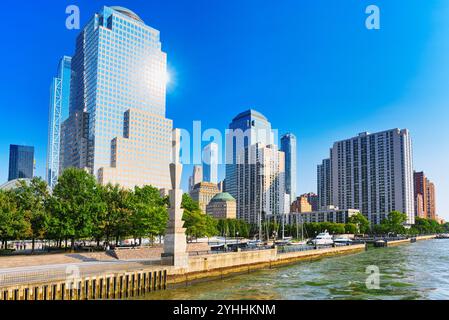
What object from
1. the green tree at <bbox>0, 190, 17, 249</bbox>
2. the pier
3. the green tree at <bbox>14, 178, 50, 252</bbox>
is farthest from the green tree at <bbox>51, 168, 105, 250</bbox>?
the pier

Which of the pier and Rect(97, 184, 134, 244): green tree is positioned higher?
Rect(97, 184, 134, 244): green tree

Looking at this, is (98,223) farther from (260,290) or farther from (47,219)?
(260,290)

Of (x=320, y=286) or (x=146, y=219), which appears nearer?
(x=320, y=286)

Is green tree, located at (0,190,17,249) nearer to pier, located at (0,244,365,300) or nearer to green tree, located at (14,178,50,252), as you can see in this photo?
green tree, located at (14,178,50,252)

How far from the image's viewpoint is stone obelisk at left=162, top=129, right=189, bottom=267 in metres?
44.0

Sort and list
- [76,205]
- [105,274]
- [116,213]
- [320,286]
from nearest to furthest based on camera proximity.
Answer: [105,274] → [320,286] → [76,205] → [116,213]

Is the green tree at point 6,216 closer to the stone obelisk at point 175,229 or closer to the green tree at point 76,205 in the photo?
the green tree at point 76,205

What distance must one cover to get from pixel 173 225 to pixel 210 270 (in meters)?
8.41

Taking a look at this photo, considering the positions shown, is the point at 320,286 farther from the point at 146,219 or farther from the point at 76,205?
the point at 76,205

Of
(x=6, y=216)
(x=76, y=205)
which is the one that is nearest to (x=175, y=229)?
(x=76, y=205)

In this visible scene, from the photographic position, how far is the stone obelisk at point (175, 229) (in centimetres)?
4403

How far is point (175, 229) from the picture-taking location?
44.8m
